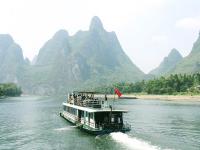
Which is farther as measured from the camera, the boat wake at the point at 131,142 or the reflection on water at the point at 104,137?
the reflection on water at the point at 104,137

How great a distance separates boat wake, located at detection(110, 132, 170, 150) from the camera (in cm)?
4348

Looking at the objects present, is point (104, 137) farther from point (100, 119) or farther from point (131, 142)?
point (131, 142)

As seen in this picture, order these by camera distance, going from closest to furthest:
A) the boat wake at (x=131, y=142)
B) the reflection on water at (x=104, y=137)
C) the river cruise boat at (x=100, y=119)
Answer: the boat wake at (x=131, y=142)
the reflection on water at (x=104, y=137)
the river cruise boat at (x=100, y=119)

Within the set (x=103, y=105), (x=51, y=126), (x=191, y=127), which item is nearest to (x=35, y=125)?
(x=51, y=126)

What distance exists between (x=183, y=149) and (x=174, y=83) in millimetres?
139229

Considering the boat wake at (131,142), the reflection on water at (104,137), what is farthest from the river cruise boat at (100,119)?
the boat wake at (131,142)

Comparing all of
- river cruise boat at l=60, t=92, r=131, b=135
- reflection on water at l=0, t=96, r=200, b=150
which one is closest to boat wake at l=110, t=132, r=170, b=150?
reflection on water at l=0, t=96, r=200, b=150

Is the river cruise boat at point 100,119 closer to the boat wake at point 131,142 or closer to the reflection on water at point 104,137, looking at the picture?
the reflection on water at point 104,137

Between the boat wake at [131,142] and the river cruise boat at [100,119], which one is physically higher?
the river cruise boat at [100,119]

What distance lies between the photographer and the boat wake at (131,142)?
4348cm

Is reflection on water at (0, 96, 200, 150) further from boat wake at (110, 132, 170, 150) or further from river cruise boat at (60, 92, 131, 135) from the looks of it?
river cruise boat at (60, 92, 131, 135)

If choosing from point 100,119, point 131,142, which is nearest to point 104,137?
point 100,119

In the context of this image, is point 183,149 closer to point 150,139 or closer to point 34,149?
point 150,139

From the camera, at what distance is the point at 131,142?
46.1 m
